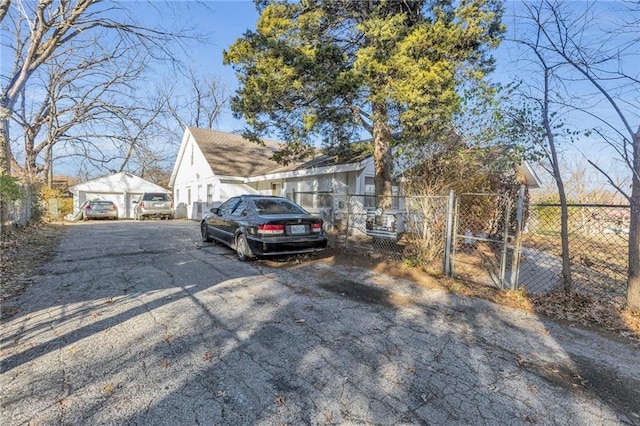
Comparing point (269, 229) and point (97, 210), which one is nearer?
point (269, 229)

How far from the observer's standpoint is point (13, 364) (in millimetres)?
2727

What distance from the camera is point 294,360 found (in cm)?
293

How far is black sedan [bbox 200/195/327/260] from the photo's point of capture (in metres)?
6.63

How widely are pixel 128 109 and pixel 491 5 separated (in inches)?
624

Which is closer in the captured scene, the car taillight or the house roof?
the car taillight

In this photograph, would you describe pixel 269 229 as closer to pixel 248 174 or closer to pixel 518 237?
pixel 518 237

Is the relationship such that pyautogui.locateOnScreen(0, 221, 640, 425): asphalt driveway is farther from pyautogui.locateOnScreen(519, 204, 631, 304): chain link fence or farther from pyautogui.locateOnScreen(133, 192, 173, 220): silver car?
pyautogui.locateOnScreen(133, 192, 173, 220): silver car

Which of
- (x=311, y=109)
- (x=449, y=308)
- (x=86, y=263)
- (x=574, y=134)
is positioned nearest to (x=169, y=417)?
(x=449, y=308)

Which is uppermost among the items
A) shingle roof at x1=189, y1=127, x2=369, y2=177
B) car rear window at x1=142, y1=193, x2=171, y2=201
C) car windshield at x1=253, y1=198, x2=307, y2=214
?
shingle roof at x1=189, y1=127, x2=369, y2=177

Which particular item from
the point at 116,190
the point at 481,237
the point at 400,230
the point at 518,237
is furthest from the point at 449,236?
the point at 116,190

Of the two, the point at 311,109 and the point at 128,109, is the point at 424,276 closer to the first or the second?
the point at 311,109

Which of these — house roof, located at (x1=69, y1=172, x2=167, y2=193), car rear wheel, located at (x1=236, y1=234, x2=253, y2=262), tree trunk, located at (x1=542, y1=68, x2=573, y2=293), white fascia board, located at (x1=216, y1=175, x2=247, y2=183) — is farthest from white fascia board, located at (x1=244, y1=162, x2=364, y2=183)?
house roof, located at (x1=69, y1=172, x2=167, y2=193)

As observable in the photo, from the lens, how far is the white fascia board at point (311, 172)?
11086mm

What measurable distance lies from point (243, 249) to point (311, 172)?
256 inches
